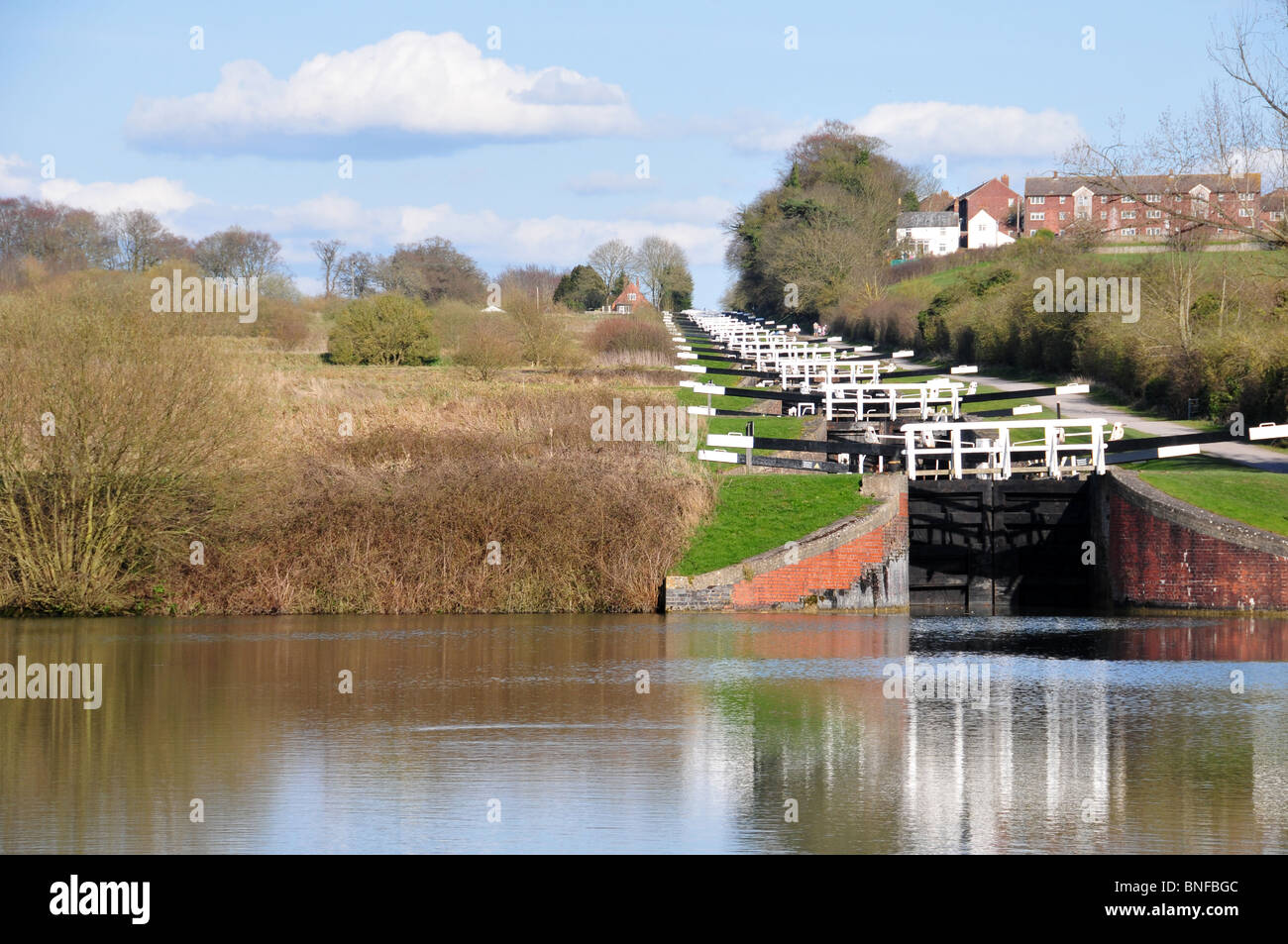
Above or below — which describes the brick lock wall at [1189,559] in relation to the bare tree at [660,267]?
below

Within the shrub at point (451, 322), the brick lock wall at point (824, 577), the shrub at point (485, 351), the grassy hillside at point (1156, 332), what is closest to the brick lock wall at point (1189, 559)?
the brick lock wall at point (824, 577)

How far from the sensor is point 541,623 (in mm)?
23141

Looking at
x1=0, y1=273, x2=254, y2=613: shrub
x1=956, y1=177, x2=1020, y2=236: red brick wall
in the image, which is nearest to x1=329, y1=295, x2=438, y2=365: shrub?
x1=0, y1=273, x2=254, y2=613: shrub

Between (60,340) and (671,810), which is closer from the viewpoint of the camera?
(671,810)

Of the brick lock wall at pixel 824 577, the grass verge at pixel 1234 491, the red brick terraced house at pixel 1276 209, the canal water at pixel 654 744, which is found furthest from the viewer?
the red brick terraced house at pixel 1276 209

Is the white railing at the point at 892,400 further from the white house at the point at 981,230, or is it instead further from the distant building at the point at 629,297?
the white house at the point at 981,230

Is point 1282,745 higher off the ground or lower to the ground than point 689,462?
lower

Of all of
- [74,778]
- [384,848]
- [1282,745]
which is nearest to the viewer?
[384,848]

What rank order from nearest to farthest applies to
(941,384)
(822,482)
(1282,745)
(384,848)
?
(384,848), (1282,745), (822,482), (941,384)

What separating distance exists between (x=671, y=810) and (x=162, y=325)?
55.0 ft

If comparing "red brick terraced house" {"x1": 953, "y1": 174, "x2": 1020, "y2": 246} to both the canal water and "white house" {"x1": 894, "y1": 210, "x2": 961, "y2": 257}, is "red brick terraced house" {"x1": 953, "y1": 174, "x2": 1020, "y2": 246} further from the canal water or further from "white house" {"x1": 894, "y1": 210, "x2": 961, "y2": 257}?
the canal water

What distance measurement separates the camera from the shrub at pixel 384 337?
50844 mm
